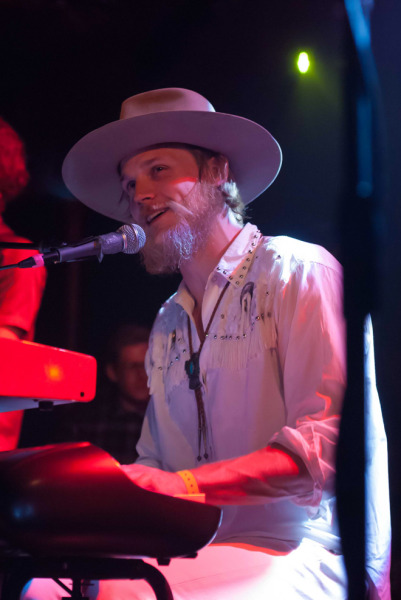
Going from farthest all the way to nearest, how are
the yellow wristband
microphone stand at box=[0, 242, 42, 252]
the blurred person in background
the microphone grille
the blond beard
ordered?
1. the blurred person in background
2. the blond beard
3. the microphone grille
4. microphone stand at box=[0, 242, 42, 252]
5. the yellow wristband

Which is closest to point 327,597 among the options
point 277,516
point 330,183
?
point 277,516

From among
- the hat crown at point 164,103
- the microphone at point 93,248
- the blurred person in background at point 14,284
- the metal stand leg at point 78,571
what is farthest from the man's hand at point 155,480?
the blurred person in background at point 14,284

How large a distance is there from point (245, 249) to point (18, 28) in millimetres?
1713

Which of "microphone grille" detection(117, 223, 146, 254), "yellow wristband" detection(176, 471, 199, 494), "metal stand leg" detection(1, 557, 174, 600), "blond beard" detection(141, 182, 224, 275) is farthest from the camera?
"blond beard" detection(141, 182, 224, 275)

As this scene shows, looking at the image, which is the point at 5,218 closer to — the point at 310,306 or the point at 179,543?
the point at 310,306

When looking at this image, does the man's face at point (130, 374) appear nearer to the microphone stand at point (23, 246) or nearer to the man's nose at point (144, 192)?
the man's nose at point (144, 192)

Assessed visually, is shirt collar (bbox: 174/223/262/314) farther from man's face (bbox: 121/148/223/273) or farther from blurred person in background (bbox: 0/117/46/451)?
blurred person in background (bbox: 0/117/46/451)

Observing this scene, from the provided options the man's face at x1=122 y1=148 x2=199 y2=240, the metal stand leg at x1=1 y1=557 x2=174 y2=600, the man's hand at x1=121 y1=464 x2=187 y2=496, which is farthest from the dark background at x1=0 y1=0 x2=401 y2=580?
the metal stand leg at x1=1 y1=557 x2=174 y2=600

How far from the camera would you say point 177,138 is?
2.10 meters

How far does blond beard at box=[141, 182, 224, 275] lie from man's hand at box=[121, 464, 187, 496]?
0.98m

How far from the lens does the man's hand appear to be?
1029 millimetres

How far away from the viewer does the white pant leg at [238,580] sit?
125cm

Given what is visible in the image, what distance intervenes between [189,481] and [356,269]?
1.81 ft

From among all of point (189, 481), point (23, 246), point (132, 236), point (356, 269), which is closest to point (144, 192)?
point (132, 236)
